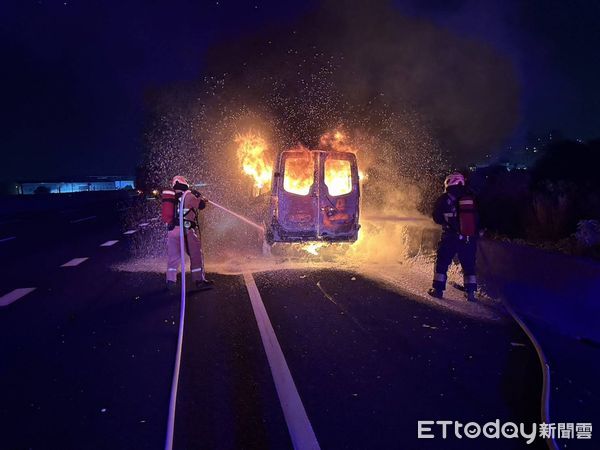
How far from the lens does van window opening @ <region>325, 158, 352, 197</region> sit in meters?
9.02

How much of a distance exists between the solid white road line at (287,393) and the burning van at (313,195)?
3.56m

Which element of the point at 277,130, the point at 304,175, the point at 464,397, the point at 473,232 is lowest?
the point at 464,397

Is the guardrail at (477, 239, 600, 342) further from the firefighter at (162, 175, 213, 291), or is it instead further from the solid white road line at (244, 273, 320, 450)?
the firefighter at (162, 175, 213, 291)

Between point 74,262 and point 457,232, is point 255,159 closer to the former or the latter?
point 74,262

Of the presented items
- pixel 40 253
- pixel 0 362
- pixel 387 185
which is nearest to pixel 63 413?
pixel 0 362

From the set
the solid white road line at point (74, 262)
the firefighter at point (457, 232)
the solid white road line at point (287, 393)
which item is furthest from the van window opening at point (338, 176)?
the solid white road line at point (74, 262)

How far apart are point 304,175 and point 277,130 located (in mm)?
11403

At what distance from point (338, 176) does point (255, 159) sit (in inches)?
148

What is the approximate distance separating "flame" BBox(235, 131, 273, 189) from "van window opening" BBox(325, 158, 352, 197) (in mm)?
2333

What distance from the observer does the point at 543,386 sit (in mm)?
3650

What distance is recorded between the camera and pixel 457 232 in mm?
6578

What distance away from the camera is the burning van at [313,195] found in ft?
29.3

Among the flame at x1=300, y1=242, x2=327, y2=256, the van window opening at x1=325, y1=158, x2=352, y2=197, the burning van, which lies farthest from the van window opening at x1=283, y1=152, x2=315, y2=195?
the flame at x1=300, y1=242, x2=327, y2=256

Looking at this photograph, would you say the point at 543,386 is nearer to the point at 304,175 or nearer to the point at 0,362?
the point at 0,362
